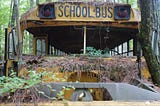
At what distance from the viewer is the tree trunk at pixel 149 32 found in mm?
5242

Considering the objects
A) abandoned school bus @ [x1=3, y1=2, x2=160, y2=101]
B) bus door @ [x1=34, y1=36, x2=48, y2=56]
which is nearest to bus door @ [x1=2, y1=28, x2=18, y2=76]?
abandoned school bus @ [x1=3, y1=2, x2=160, y2=101]

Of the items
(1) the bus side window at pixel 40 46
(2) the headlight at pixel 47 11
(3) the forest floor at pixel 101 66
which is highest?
(2) the headlight at pixel 47 11

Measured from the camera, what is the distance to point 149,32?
17.3ft

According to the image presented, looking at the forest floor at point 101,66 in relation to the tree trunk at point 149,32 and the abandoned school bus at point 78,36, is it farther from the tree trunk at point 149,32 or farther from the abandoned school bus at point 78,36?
the tree trunk at point 149,32

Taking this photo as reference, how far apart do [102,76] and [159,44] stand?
3.97 ft

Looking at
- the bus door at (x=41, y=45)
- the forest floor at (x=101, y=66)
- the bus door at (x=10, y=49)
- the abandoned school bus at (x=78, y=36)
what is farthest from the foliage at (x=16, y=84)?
the bus door at (x=41, y=45)

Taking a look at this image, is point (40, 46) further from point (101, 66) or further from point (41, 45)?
point (101, 66)

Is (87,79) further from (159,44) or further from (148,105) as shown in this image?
Answer: (148,105)

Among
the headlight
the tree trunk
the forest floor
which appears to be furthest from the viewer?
the headlight

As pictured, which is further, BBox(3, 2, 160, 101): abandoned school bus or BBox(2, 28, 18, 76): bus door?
BBox(2, 28, 18, 76): bus door

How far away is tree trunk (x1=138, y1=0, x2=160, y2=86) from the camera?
5.24 metres

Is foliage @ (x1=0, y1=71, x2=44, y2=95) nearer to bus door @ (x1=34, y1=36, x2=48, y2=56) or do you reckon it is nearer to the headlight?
the headlight

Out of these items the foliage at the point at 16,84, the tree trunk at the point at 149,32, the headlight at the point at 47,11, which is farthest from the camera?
the headlight at the point at 47,11

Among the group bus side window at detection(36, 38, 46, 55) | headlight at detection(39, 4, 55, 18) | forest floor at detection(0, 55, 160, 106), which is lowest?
forest floor at detection(0, 55, 160, 106)
